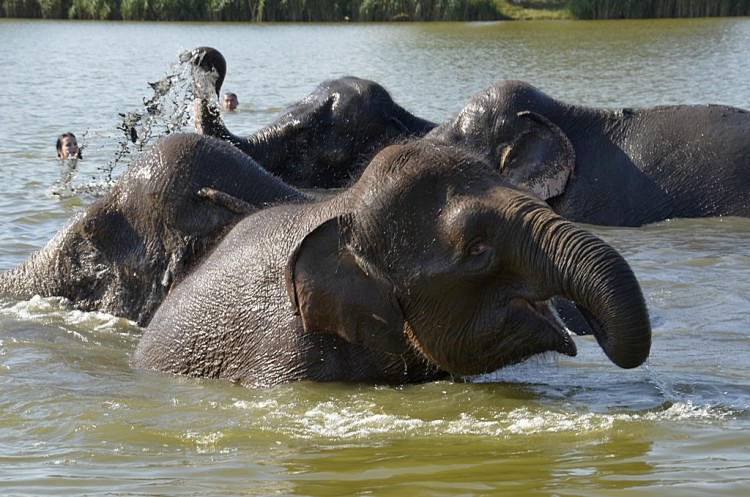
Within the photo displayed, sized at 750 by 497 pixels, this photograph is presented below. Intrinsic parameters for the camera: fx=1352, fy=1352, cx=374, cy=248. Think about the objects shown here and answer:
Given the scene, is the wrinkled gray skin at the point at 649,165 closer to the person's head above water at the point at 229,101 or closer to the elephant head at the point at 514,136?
the elephant head at the point at 514,136

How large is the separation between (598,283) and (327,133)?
7.99 metres

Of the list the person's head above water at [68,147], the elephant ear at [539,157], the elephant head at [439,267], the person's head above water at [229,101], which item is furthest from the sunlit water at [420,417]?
the person's head above water at [229,101]

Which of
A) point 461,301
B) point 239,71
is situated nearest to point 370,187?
point 461,301

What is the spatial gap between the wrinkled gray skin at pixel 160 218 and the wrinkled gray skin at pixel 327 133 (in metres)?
5.08

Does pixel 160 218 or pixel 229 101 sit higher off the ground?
pixel 160 218

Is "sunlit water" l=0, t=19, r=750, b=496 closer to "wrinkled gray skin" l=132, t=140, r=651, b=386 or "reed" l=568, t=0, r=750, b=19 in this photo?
"wrinkled gray skin" l=132, t=140, r=651, b=386

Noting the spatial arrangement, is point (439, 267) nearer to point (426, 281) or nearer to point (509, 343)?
point (426, 281)

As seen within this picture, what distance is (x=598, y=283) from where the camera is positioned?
5.07m

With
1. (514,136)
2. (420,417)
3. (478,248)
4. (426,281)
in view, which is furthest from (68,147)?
(478,248)

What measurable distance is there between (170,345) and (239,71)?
30.9 m

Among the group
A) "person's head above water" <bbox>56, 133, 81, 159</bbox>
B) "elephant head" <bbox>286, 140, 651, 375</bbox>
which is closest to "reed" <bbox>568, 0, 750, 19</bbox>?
"person's head above water" <bbox>56, 133, 81, 159</bbox>

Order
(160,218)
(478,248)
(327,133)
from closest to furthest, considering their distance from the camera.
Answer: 1. (478,248)
2. (160,218)
3. (327,133)

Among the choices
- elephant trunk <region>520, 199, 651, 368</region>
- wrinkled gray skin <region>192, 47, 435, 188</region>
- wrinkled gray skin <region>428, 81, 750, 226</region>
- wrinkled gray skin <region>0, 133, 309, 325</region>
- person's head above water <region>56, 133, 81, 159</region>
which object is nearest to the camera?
elephant trunk <region>520, 199, 651, 368</region>

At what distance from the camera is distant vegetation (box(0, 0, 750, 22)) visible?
59750 millimetres
